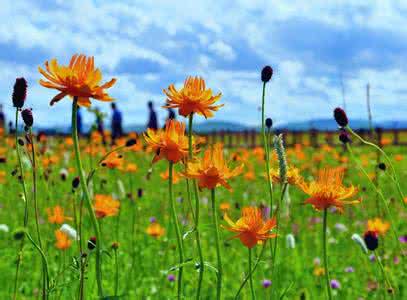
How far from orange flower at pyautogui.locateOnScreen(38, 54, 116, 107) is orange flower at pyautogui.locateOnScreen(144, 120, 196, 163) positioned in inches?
8.6

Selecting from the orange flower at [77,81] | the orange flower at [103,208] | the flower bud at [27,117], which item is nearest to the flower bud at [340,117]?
the orange flower at [77,81]

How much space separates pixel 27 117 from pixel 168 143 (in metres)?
0.45

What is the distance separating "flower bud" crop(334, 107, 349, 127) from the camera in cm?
161

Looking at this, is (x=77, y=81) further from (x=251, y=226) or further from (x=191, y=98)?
(x=251, y=226)

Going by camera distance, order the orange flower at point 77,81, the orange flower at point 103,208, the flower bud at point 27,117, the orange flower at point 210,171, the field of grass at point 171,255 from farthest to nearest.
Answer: the field of grass at point 171,255 < the orange flower at point 103,208 < the flower bud at point 27,117 < the orange flower at point 210,171 < the orange flower at point 77,81

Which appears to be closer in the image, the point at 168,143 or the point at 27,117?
the point at 168,143

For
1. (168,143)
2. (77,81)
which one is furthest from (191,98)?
(77,81)

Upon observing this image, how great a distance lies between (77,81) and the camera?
1.19 meters

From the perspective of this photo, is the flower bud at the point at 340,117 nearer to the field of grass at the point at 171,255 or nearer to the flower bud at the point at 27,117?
the field of grass at the point at 171,255

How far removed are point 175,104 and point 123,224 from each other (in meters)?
3.77

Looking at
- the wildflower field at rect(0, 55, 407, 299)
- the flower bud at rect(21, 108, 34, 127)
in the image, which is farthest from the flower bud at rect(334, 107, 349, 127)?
the flower bud at rect(21, 108, 34, 127)

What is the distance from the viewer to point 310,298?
3092 millimetres

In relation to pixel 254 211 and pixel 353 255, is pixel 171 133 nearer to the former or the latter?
pixel 254 211

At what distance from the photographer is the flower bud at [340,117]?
1612 millimetres
